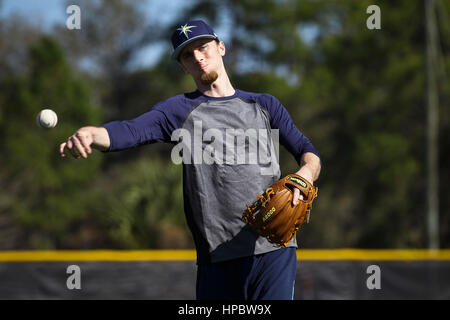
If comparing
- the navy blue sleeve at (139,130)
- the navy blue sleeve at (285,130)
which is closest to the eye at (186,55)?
the navy blue sleeve at (139,130)

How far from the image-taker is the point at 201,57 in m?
3.13

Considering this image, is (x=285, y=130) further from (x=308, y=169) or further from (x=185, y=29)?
(x=185, y=29)

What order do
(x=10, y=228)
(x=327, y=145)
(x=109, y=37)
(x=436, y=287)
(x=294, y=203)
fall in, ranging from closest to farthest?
(x=294, y=203), (x=436, y=287), (x=10, y=228), (x=327, y=145), (x=109, y=37)

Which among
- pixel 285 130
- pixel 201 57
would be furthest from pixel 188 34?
pixel 285 130

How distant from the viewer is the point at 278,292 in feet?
9.86

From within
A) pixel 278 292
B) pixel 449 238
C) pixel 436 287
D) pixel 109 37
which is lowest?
pixel 449 238

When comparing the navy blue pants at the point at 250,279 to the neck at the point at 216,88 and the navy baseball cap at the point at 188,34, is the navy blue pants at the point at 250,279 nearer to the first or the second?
the neck at the point at 216,88

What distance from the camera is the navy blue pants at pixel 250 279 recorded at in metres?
3.02

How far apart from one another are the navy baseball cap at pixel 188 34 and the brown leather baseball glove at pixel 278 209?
889 millimetres
